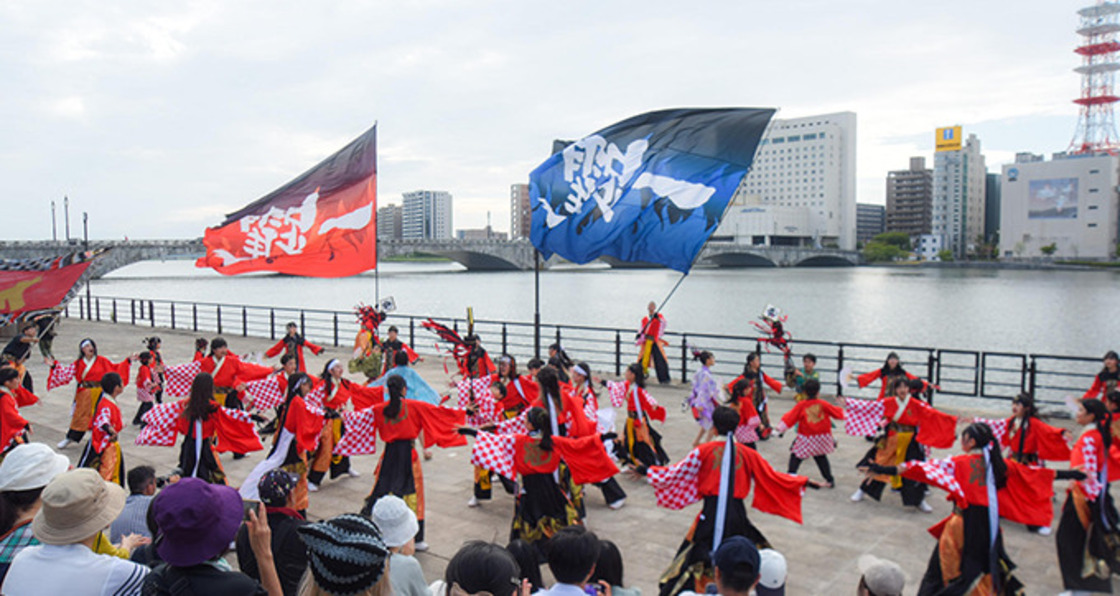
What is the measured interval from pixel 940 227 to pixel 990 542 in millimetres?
139402

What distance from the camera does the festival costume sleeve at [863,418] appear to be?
782 centimetres

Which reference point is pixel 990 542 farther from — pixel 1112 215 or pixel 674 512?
pixel 1112 215

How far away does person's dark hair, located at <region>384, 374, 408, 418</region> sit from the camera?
20.3 feet

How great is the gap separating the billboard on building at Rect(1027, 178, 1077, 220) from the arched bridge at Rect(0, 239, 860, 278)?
22.8m

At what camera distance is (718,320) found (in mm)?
32812

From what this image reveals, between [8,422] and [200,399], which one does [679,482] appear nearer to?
[200,399]

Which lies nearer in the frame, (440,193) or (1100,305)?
(1100,305)

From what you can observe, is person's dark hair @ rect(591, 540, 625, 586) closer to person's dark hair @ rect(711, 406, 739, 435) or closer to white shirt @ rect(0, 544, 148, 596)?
person's dark hair @ rect(711, 406, 739, 435)

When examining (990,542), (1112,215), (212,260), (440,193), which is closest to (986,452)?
(990,542)

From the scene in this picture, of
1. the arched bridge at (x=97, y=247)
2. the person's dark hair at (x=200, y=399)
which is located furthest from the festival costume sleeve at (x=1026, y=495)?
the arched bridge at (x=97, y=247)

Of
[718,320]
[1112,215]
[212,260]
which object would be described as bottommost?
[718,320]

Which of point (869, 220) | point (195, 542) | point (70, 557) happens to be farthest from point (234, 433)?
point (869, 220)

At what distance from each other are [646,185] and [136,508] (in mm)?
5470

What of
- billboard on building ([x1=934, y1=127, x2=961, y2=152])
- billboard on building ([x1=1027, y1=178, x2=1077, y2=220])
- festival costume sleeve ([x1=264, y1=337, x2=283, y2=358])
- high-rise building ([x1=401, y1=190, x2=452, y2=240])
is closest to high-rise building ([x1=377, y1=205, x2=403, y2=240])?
high-rise building ([x1=401, y1=190, x2=452, y2=240])
